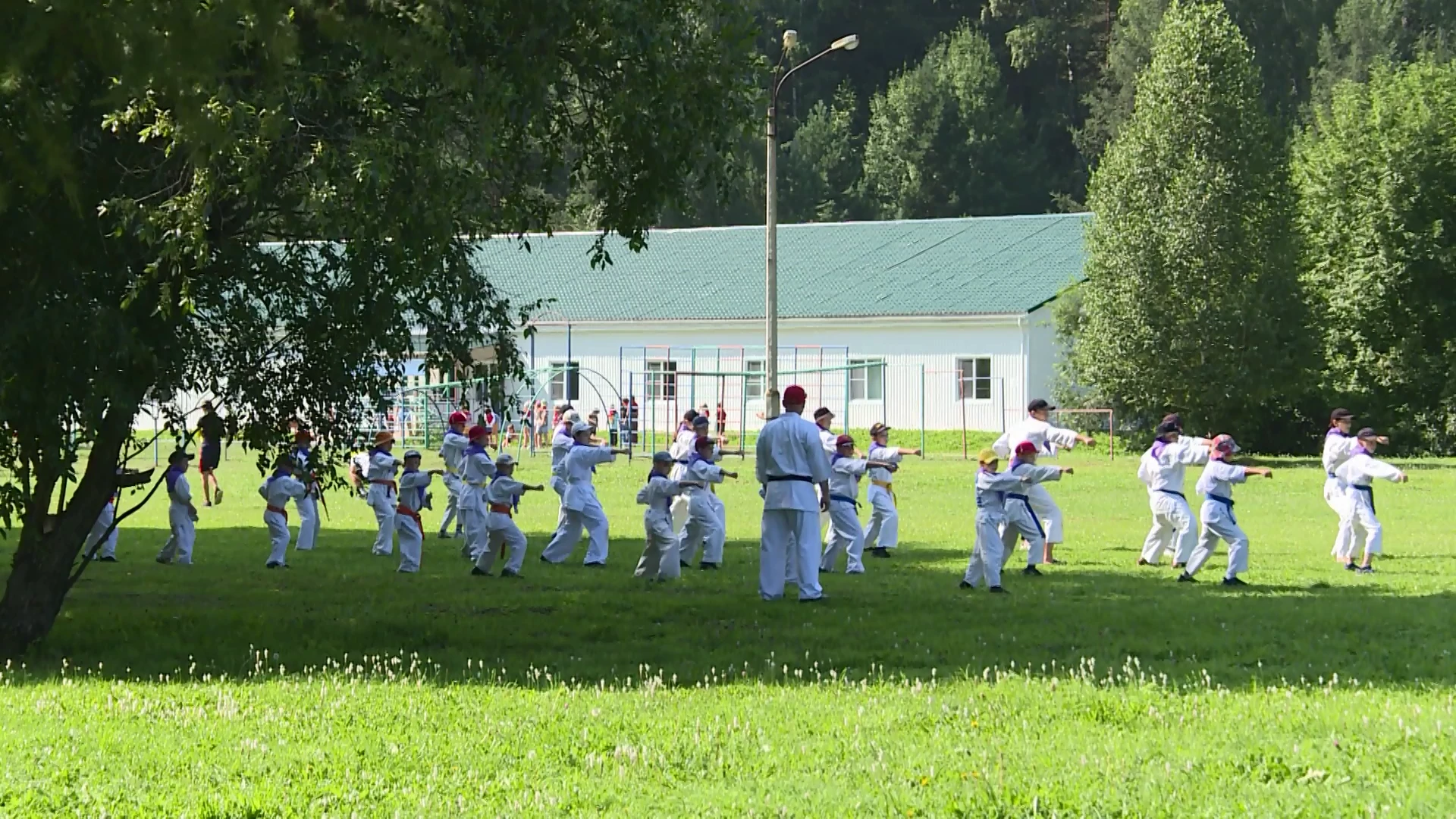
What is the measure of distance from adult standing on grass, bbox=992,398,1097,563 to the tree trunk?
8960 mm

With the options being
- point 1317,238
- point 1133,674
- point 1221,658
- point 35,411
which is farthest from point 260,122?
point 1317,238

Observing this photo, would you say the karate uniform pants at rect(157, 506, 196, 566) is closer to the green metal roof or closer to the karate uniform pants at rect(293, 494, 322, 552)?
the karate uniform pants at rect(293, 494, 322, 552)

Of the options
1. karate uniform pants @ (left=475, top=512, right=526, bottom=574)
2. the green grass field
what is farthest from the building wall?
the green grass field

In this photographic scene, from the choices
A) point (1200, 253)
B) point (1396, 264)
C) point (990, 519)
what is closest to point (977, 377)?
point (1200, 253)

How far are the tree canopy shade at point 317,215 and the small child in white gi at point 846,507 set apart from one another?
201 inches

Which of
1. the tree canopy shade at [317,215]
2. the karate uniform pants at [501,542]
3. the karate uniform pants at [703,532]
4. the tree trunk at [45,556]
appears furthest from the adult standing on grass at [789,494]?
the tree trunk at [45,556]

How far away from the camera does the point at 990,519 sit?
52.7 feet

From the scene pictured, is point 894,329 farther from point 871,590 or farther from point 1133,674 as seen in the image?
point 1133,674

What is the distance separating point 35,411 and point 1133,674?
7.11 m

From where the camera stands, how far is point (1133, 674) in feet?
34.6

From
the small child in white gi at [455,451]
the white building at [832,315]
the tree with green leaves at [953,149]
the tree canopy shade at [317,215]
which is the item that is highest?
the tree with green leaves at [953,149]

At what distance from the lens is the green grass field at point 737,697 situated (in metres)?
7.47

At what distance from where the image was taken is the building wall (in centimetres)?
5103

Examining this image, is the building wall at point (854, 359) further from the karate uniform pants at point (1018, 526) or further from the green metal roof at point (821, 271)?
the karate uniform pants at point (1018, 526)
